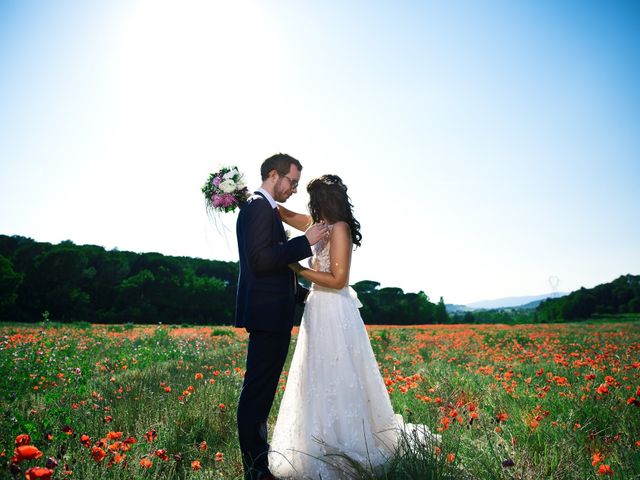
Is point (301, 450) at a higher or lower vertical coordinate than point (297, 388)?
lower

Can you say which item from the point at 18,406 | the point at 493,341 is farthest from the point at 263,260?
the point at 493,341

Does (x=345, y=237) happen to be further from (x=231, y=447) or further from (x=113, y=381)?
(x=113, y=381)

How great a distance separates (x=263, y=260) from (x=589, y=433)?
11.7 feet

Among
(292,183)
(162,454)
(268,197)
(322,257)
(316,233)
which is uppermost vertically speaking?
(292,183)

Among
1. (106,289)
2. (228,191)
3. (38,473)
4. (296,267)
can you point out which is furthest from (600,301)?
(38,473)

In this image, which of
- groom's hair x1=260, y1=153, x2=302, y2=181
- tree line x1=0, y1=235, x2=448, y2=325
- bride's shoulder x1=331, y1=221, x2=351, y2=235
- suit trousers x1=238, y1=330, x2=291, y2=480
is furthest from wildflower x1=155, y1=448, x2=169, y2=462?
tree line x1=0, y1=235, x2=448, y2=325

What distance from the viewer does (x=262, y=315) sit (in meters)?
3.32

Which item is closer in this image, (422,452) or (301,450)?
(422,452)

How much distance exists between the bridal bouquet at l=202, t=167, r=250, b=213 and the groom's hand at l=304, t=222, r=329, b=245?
108 cm

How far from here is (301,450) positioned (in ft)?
11.3

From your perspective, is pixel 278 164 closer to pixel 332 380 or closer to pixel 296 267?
pixel 296 267

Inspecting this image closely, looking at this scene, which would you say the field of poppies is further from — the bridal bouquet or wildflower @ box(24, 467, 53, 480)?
the bridal bouquet

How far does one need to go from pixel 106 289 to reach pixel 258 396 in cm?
4301

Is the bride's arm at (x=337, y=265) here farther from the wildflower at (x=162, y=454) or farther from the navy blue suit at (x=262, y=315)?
the wildflower at (x=162, y=454)
